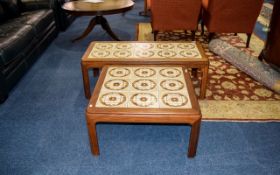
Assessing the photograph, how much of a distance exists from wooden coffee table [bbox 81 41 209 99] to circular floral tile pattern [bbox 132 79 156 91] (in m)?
0.35

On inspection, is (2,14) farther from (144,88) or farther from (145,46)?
(144,88)

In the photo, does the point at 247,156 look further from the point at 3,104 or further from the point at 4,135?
the point at 3,104

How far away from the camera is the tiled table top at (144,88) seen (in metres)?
1.53

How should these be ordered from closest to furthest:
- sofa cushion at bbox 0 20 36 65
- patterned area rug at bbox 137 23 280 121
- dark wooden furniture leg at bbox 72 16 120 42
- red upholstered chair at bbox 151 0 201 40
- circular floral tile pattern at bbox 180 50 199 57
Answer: patterned area rug at bbox 137 23 280 121, circular floral tile pattern at bbox 180 50 199 57, sofa cushion at bbox 0 20 36 65, red upholstered chair at bbox 151 0 201 40, dark wooden furniture leg at bbox 72 16 120 42

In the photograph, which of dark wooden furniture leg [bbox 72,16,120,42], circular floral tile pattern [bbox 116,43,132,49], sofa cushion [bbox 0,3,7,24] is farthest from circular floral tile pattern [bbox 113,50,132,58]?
sofa cushion [bbox 0,3,7,24]

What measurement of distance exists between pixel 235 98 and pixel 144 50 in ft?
3.22

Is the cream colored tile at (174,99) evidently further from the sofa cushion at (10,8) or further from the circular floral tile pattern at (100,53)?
the sofa cushion at (10,8)

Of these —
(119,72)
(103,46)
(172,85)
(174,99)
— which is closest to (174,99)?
(174,99)

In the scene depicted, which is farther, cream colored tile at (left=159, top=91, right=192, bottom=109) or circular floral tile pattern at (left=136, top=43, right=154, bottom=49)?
circular floral tile pattern at (left=136, top=43, right=154, bottom=49)

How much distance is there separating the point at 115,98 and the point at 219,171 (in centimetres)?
84

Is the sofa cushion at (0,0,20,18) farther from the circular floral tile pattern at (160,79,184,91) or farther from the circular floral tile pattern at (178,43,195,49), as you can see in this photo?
the circular floral tile pattern at (160,79,184,91)

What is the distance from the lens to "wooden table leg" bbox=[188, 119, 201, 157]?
149 cm

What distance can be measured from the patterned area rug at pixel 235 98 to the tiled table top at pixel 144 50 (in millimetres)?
412

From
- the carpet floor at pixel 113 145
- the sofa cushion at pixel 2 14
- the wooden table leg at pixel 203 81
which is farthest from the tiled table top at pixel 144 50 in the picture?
the sofa cushion at pixel 2 14
